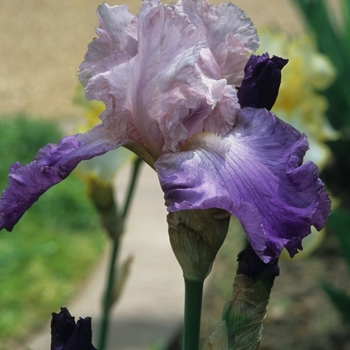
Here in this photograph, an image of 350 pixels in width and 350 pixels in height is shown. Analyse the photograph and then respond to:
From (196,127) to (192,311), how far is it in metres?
0.16

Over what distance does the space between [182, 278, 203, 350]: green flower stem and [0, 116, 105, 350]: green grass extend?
1.26 metres

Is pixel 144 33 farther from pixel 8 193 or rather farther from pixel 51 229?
pixel 51 229

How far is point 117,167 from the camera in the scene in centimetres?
120

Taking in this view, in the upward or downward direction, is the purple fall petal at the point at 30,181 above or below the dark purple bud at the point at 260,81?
below

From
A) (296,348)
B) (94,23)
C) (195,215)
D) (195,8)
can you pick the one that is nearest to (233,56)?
(195,8)

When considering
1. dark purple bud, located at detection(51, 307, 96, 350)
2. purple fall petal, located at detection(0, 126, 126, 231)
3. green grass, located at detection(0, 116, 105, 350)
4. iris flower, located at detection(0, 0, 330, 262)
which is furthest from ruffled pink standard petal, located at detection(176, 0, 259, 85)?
green grass, located at detection(0, 116, 105, 350)

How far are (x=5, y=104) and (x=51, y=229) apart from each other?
2316mm

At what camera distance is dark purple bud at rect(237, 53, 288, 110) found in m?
0.57

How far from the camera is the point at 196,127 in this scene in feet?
1.98

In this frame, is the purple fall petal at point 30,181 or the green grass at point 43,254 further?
the green grass at point 43,254

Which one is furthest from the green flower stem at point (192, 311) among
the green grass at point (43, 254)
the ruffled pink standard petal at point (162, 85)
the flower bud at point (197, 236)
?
the green grass at point (43, 254)

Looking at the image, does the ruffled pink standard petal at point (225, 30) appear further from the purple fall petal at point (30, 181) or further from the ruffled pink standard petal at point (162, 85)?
the purple fall petal at point (30, 181)

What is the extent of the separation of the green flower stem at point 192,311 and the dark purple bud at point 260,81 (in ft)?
0.54

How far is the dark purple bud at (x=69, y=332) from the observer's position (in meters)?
0.55
